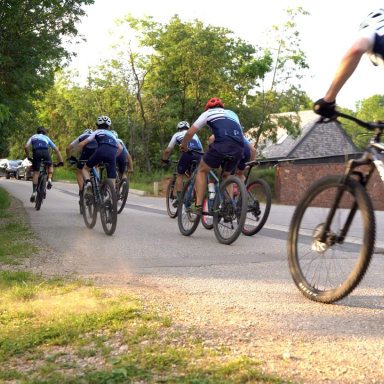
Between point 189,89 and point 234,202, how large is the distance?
111 ft

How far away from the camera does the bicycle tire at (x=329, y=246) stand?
3732 mm

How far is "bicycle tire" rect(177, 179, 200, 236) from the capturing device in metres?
8.84

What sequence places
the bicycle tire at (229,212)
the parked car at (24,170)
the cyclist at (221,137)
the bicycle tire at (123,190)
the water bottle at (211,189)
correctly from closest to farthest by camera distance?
1. the bicycle tire at (229,212)
2. the cyclist at (221,137)
3. the water bottle at (211,189)
4. the bicycle tire at (123,190)
5. the parked car at (24,170)

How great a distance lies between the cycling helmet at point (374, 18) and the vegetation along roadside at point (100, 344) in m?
1.91

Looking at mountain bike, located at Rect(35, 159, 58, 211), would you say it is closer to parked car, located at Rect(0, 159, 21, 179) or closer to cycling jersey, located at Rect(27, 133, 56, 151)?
cycling jersey, located at Rect(27, 133, 56, 151)

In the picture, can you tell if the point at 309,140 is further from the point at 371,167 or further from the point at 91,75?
the point at 371,167

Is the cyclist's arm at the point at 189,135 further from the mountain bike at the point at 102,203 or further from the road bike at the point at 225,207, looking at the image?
the mountain bike at the point at 102,203

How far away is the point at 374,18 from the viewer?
3535 millimetres

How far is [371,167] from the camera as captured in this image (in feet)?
12.5

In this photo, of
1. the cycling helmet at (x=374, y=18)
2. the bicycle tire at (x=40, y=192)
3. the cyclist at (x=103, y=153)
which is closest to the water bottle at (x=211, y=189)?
the cyclist at (x=103, y=153)

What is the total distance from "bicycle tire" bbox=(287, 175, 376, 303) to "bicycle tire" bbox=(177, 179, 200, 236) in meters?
4.49

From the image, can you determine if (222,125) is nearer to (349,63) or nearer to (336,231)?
(336,231)

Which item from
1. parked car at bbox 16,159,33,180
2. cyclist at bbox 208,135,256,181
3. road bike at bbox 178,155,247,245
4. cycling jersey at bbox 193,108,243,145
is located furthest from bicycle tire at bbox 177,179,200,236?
parked car at bbox 16,159,33,180

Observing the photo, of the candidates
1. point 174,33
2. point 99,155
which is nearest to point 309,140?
point 174,33
